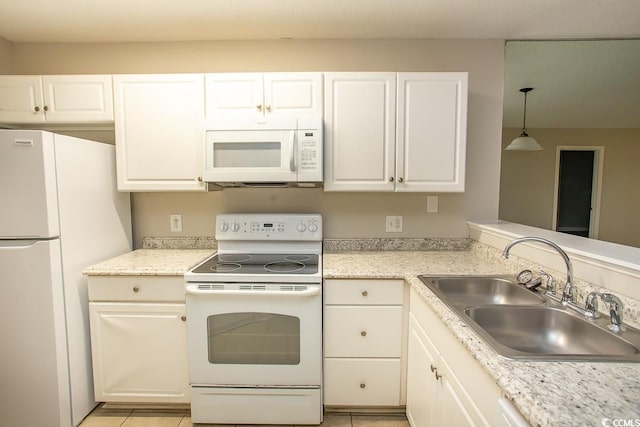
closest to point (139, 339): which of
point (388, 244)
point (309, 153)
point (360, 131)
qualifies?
point (309, 153)

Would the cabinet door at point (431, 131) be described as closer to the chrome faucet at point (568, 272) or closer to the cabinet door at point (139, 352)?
the chrome faucet at point (568, 272)

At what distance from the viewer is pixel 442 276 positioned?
58.2 inches

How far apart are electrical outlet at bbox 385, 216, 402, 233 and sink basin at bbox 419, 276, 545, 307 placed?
2.15ft

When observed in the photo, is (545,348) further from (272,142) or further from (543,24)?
(543,24)

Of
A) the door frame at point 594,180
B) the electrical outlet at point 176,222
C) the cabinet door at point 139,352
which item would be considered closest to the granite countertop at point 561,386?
the cabinet door at point 139,352

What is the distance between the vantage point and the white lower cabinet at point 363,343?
5.12 feet

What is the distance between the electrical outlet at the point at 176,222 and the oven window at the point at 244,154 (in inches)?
26.0

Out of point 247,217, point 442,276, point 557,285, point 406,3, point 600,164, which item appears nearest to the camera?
point 557,285

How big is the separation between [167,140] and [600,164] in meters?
5.60

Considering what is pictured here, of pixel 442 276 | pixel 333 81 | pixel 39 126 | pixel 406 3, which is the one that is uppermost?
pixel 406 3

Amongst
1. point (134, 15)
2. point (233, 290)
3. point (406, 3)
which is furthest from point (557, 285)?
point (134, 15)

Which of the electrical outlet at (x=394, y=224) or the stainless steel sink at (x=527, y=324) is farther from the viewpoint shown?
the electrical outlet at (x=394, y=224)

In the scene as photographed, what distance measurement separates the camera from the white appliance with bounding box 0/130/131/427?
139 cm

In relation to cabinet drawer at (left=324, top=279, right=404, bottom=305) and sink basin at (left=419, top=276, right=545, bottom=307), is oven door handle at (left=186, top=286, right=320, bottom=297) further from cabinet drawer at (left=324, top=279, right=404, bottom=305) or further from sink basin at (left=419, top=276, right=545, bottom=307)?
sink basin at (left=419, top=276, right=545, bottom=307)
